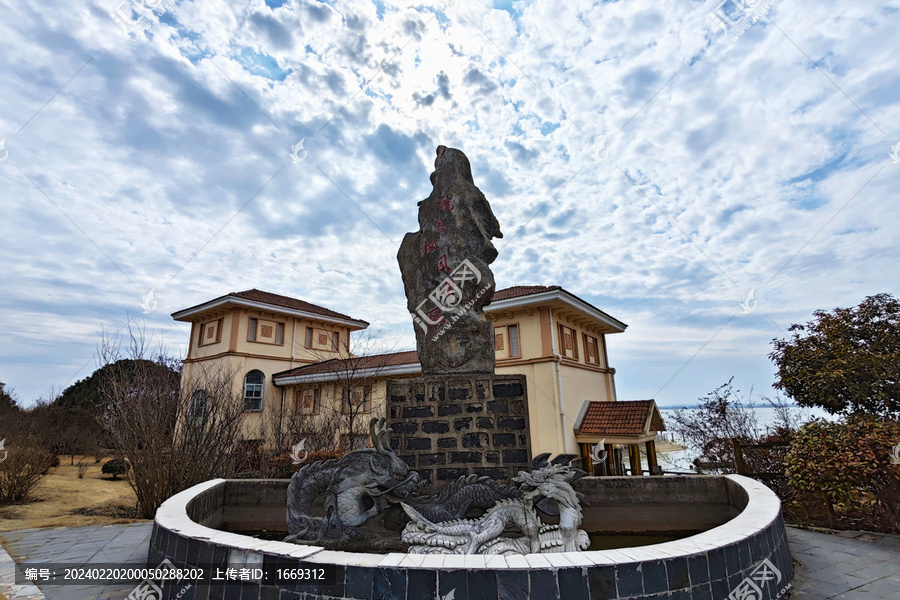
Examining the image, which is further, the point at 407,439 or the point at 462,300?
the point at 462,300

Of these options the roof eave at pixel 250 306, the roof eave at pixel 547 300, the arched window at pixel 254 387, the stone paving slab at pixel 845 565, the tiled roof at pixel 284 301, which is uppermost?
the tiled roof at pixel 284 301

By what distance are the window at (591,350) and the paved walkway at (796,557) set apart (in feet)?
30.2

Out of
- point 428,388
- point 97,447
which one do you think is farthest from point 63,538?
point 97,447

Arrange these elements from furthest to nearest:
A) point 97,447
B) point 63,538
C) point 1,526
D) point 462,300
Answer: point 97,447, point 1,526, point 63,538, point 462,300

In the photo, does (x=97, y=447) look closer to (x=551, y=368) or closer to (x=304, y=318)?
(x=304, y=318)

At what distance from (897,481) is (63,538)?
932cm

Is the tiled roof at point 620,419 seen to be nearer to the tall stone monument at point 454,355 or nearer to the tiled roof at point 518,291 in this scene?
the tiled roof at point 518,291

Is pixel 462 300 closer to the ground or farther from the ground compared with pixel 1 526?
farther from the ground

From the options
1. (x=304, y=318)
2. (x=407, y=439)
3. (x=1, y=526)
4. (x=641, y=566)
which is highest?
(x=304, y=318)

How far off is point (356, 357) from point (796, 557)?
40.8 ft

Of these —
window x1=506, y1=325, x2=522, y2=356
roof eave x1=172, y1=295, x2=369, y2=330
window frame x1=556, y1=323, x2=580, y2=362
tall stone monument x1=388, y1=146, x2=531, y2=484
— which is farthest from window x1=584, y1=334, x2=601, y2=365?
tall stone monument x1=388, y1=146, x2=531, y2=484

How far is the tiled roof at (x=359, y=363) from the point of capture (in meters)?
14.3

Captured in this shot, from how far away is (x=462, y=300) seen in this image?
468 cm

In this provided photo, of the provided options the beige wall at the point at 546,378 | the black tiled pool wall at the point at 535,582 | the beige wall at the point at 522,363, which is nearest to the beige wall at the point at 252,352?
the beige wall at the point at 522,363
